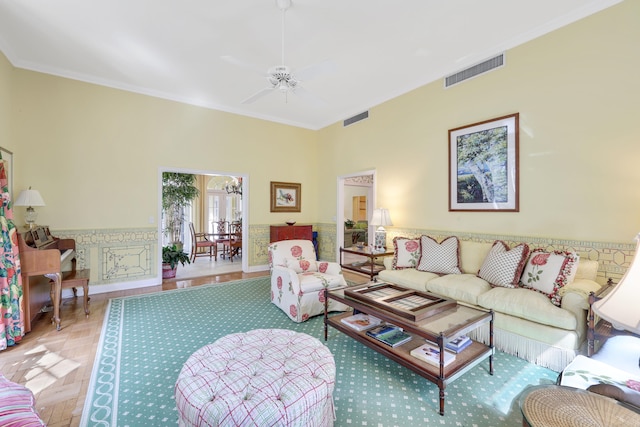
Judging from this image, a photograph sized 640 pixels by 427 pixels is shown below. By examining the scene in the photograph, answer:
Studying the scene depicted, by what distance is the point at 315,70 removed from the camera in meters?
2.62

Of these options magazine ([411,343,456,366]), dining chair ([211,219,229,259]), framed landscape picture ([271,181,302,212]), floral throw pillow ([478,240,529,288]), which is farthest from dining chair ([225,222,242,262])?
magazine ([411,343,456,366])

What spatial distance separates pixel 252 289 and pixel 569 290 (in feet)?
13.1

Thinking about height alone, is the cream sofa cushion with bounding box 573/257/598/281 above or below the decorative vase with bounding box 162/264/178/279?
above

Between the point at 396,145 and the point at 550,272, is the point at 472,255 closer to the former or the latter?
the point at 550,272

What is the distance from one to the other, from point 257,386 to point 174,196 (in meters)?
6.67

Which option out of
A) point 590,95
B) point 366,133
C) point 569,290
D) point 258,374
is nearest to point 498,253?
point 569,290

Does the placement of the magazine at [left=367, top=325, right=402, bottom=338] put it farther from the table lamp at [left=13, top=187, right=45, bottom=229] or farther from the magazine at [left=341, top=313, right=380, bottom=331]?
the table lamp at [left=13, top=187, right=45, bottom=229]

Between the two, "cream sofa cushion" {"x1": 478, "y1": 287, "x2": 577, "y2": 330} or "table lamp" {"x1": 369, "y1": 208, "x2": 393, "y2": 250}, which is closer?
"cream sofa cushion" {"x1": 478, "y1": 287, "x2": 577, "y2": 330}

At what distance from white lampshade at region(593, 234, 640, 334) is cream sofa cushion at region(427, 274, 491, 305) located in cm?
202

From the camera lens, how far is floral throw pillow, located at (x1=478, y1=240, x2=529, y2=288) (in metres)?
2.92

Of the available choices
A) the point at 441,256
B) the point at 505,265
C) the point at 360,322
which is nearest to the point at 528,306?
the point at 505,265

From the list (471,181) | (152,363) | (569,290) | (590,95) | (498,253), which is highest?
(590,95)

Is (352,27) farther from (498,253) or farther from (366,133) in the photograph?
(498,253)

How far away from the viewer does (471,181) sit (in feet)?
12.4
